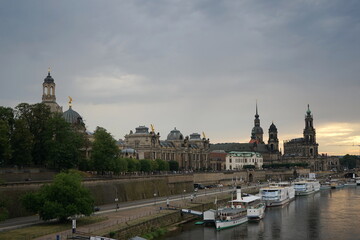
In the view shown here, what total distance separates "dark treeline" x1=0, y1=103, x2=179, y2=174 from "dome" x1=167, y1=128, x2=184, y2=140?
80.1 m

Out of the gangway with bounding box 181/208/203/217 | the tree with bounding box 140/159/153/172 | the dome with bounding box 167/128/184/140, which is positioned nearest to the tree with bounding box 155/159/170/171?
the tree with bounding box 140/159/153/172

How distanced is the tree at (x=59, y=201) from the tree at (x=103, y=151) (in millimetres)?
30126

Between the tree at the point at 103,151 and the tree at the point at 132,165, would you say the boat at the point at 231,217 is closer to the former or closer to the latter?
the tree at the point at 103,151

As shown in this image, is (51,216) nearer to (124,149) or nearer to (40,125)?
(40,125)

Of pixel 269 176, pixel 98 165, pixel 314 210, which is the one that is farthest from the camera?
pixel 269 176

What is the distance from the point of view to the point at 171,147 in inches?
6324

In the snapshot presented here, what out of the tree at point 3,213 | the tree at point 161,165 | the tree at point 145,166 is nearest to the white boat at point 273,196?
the tree at point 145,166

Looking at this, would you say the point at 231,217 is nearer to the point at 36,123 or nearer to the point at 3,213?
the point at 3,213

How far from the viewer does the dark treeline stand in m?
70.6

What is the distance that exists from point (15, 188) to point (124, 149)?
74826 mm

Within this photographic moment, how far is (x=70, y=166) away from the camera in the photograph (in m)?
78.0

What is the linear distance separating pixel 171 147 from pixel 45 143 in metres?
87.2

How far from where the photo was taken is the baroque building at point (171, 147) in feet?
478

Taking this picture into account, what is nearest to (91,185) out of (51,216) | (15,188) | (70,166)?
(70,166)
